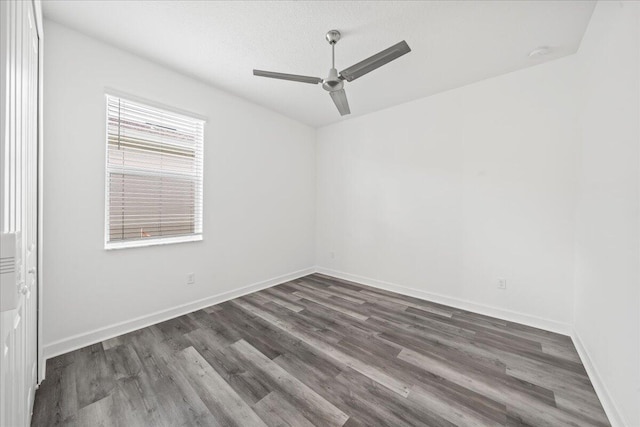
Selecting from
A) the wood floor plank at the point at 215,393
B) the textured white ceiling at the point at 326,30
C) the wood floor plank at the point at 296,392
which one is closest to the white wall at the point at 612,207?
the textured white ceiling at the point at 326,30

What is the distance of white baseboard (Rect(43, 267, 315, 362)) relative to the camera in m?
1.99

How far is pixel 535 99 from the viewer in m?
2.51

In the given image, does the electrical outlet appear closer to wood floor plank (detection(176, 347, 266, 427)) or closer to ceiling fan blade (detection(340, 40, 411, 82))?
wood floor plank (detection(176, 347, 266, 427))

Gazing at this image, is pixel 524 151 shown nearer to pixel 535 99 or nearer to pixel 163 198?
pixel 535 99

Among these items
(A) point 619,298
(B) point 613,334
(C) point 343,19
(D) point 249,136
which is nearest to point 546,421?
(B) point 613,334

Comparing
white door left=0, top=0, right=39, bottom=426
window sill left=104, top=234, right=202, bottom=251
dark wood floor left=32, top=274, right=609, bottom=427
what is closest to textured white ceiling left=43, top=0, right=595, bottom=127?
white door left=0, top=0, right=39, bottom=426

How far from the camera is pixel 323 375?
1.80 m

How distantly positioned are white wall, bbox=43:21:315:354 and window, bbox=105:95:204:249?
0.10 m

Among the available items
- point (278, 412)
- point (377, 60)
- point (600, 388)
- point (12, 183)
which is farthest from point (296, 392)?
point (377, 60)

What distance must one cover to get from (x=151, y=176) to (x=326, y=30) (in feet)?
7.36

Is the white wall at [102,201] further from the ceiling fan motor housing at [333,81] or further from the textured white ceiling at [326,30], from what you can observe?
the ceiling fan motor housing at [333,81]

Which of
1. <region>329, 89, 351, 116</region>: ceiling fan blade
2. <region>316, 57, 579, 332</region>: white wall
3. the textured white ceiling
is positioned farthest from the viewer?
<region>316, 57, 579, 332</region>: white wall

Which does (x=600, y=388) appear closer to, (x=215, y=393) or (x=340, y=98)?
(x=215, y=393)

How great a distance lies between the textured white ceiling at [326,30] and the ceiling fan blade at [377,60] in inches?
16.2
